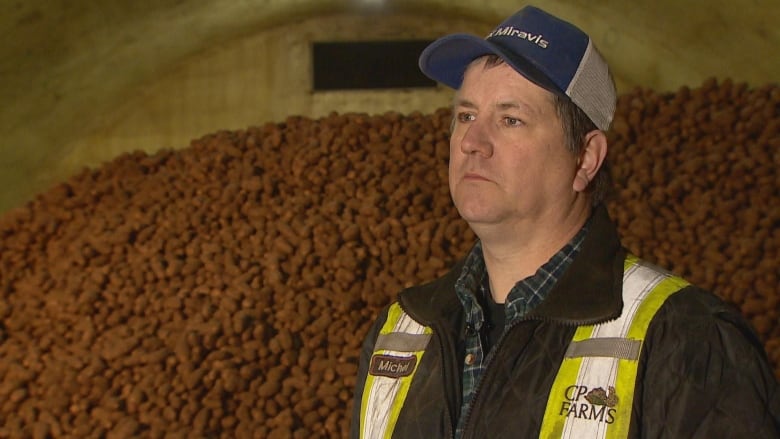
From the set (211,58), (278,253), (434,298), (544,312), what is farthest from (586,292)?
(211,58)

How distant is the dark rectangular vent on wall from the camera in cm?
491

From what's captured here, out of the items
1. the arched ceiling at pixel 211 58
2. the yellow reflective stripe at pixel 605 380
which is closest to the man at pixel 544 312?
the yellow reflective stripe at pixel 605 380

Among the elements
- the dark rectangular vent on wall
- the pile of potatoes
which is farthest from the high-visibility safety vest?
the dark rectangular vent on wall

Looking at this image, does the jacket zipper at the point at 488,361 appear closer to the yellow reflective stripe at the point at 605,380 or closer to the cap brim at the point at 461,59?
the yellow reflective stripe at the point at 605,380

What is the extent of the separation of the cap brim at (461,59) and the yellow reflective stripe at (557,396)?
372mm

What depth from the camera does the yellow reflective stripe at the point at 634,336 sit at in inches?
45.4

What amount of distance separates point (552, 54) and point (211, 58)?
3.93 m

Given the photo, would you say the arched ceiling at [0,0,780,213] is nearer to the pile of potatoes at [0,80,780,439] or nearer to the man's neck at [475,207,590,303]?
the pile of potatoes at [0,80,780,439]

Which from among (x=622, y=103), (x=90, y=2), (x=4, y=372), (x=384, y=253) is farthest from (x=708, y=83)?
(x=4, y=372)

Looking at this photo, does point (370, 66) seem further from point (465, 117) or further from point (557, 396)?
point (557, 396)

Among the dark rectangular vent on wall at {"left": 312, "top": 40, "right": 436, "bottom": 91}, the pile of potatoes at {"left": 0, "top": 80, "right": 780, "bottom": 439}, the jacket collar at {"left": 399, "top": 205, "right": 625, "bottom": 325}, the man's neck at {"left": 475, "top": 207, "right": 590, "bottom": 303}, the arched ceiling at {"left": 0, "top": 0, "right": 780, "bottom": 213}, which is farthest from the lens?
the dark rectangular vent on wall at {"left": 312, "top": 40, "right": 436, "bottom": 91}

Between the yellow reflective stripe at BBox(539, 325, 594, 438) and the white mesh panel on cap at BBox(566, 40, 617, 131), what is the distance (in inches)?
13.3

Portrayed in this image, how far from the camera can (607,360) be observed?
119 centimetres

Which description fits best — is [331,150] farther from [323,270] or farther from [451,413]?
[451,413]
